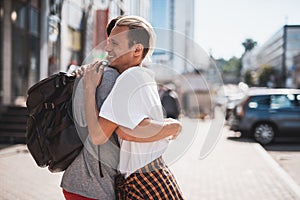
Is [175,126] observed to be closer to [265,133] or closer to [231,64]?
[231,64]

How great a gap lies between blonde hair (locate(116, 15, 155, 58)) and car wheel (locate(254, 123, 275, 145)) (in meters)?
11.6

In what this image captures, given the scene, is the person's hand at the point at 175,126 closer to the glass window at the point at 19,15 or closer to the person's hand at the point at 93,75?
the person's hand at the point at 93,75

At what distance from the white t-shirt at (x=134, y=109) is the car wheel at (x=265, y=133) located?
11.5 meters

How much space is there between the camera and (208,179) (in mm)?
7039

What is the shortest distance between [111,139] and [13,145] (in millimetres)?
9781

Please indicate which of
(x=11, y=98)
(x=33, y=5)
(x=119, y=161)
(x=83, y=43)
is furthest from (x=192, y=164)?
(x=83, y=43)

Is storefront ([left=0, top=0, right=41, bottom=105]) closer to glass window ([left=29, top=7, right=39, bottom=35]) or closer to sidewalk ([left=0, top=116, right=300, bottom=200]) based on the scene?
glass window ([left=29, top=7, right=39, bottom=35])

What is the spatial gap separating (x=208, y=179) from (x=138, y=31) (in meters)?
5.64

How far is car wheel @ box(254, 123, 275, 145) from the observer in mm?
12758

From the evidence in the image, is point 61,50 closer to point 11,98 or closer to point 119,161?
point 11,98

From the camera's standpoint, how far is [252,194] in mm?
5984

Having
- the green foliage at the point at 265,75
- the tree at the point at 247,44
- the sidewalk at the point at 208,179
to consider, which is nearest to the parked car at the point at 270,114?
the sidewalk at the point at 208,179

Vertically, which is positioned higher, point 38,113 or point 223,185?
point 38,113

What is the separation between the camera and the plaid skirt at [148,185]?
1.72 meters
